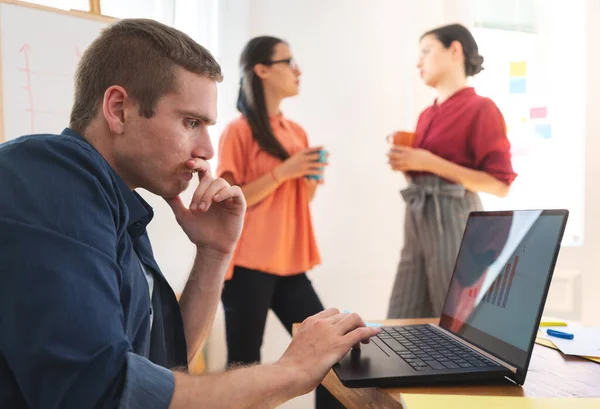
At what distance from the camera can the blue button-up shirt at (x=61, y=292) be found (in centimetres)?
55

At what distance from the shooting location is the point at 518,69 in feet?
9.00

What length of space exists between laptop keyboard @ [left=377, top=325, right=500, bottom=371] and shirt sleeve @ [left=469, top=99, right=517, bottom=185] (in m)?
0.89

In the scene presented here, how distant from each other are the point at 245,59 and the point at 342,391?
4.70 ft

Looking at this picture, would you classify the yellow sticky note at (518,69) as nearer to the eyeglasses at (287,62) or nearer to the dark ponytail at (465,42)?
the dark ponytail at (465,42)

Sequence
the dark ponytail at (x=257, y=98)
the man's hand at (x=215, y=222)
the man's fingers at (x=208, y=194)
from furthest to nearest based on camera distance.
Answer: the dark ponytail at (x=257, y=98), the man's hand at (x=215, y=222), the man's fingers at (x=208, y=194)

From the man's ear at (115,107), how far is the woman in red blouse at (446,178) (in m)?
1.16

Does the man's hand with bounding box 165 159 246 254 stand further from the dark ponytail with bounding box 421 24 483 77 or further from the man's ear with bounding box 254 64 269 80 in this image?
the dark ponytail with bounding box 421 24 483 77

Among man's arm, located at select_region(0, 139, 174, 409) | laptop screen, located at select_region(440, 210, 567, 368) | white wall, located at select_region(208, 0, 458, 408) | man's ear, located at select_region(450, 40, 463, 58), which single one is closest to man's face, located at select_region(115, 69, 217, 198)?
man's arm, located at select_region(0, 139, 174, 409)

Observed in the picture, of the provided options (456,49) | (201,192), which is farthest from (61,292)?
(456,49)

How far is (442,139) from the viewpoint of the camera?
71.9 inches

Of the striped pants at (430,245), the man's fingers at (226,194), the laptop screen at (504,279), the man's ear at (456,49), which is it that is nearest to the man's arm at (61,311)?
the man's fingers at (226,194)

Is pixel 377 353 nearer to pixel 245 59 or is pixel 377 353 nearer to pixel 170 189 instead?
pixel 170 189

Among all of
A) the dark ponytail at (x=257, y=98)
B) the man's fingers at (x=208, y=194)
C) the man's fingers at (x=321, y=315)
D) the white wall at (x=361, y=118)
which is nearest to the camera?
the man's fingers at (x=321, y=315)

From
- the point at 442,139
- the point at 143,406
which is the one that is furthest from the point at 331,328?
the point at 442,139
